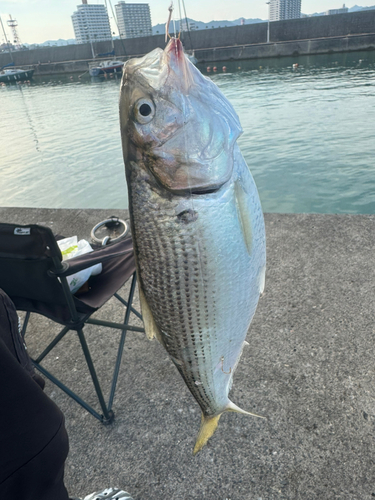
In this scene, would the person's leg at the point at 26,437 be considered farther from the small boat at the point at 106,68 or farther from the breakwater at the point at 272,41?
the small boat at the point at 106,68

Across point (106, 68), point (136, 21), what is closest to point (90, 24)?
point (136, 21)

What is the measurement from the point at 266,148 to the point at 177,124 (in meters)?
13.1

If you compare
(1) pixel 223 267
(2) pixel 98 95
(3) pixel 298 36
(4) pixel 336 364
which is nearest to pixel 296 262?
(4) pixel 336 364

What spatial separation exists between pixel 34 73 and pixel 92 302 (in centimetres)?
6630

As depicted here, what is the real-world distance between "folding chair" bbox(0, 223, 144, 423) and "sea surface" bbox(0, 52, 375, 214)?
7.47m

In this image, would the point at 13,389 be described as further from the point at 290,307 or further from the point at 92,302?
the point at 290,307

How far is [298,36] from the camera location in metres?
42.6

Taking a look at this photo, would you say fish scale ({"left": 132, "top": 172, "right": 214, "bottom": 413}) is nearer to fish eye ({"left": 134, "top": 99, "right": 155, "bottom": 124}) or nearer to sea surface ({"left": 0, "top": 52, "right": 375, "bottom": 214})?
fish eye ({"left": 134, "top": 99, "right": 155, "bottom": 124})

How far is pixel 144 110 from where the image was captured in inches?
41.6

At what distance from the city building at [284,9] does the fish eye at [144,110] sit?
358 ft

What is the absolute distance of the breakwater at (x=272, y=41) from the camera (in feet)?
127

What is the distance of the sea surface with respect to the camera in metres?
9.95

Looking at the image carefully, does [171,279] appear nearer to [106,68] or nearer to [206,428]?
[206,428]

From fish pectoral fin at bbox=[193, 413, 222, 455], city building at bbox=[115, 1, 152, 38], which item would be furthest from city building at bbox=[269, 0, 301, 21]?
fish pectoral fin at bbox=[193, 413, 222, 455]
